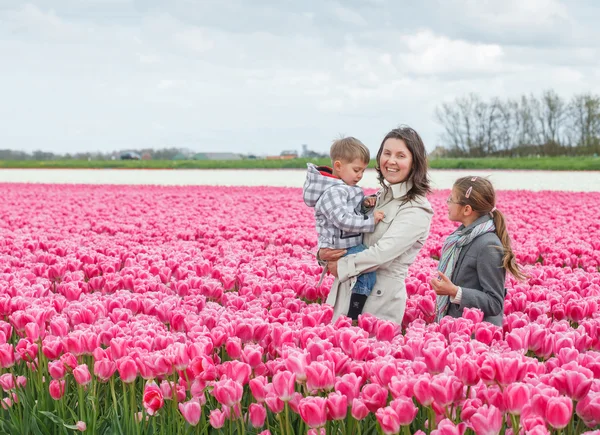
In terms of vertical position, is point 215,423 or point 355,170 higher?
point 355,170

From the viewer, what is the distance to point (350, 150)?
14.8ft

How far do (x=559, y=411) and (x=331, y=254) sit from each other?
7.94ft

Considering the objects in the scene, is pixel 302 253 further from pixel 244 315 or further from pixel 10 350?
pixel 10 350

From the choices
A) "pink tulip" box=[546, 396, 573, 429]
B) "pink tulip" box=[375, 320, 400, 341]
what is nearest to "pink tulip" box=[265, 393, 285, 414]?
"pink tulip" box=[546, 396, 573, 429]

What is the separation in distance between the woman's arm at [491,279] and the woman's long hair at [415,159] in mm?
600

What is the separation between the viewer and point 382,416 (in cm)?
238

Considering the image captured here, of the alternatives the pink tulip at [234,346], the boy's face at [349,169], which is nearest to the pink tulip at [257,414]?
the pink tulip at [234,346]

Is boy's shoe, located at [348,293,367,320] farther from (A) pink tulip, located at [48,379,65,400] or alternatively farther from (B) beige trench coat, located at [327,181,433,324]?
(A) pink tulip, located at [48,379,65,400]

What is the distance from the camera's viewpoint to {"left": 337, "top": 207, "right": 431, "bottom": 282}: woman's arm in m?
4.41

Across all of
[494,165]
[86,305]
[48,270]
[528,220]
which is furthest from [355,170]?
[494,165]

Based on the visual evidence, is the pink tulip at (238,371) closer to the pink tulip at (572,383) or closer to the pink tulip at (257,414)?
Result: the pink tulip at (257,414)

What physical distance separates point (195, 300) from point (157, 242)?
4879 millimetres

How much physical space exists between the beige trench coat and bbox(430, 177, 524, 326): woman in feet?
0.94

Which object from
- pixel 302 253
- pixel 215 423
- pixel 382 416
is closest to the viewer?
pixel 382 416
